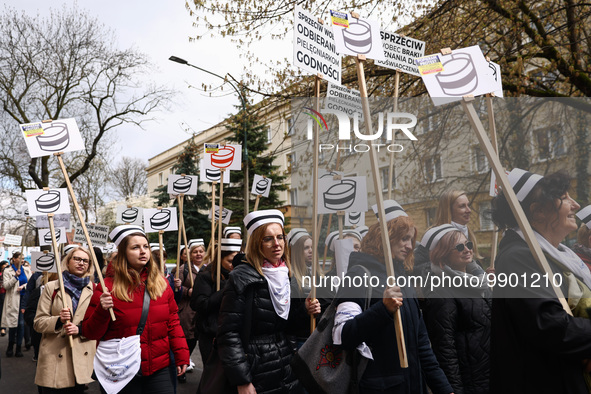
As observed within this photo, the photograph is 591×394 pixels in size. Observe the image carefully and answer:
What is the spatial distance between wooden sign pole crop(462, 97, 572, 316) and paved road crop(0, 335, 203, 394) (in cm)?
595

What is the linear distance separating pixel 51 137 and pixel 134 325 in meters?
2.64

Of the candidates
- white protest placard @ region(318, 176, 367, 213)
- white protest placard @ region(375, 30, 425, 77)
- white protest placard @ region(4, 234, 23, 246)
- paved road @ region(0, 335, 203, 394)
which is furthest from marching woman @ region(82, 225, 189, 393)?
white protest placard @ region(4, 234, 23, 246)

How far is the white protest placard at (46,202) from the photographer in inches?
239

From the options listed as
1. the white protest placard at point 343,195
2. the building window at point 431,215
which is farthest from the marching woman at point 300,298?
the building window at point 431,215

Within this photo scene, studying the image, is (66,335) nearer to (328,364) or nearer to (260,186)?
(328,364)

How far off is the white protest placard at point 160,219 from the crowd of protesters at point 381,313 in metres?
3.21

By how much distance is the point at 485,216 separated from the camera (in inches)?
109

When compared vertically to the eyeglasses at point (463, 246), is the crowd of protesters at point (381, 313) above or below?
below

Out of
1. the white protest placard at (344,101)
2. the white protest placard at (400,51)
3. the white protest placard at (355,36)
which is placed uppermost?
the white protest placard at (400,51)

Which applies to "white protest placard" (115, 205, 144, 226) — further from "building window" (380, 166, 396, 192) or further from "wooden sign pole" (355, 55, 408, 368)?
"wooden sign pole" (355, 55, 408, 368)

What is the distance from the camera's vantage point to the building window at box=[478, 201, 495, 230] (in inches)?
108

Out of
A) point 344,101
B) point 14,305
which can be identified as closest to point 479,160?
point 344,101

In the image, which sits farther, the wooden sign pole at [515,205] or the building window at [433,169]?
the building window at [433,169]

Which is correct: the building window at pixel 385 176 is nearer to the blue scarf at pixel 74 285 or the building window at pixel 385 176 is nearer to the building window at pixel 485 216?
the building window at pixel 485 216
